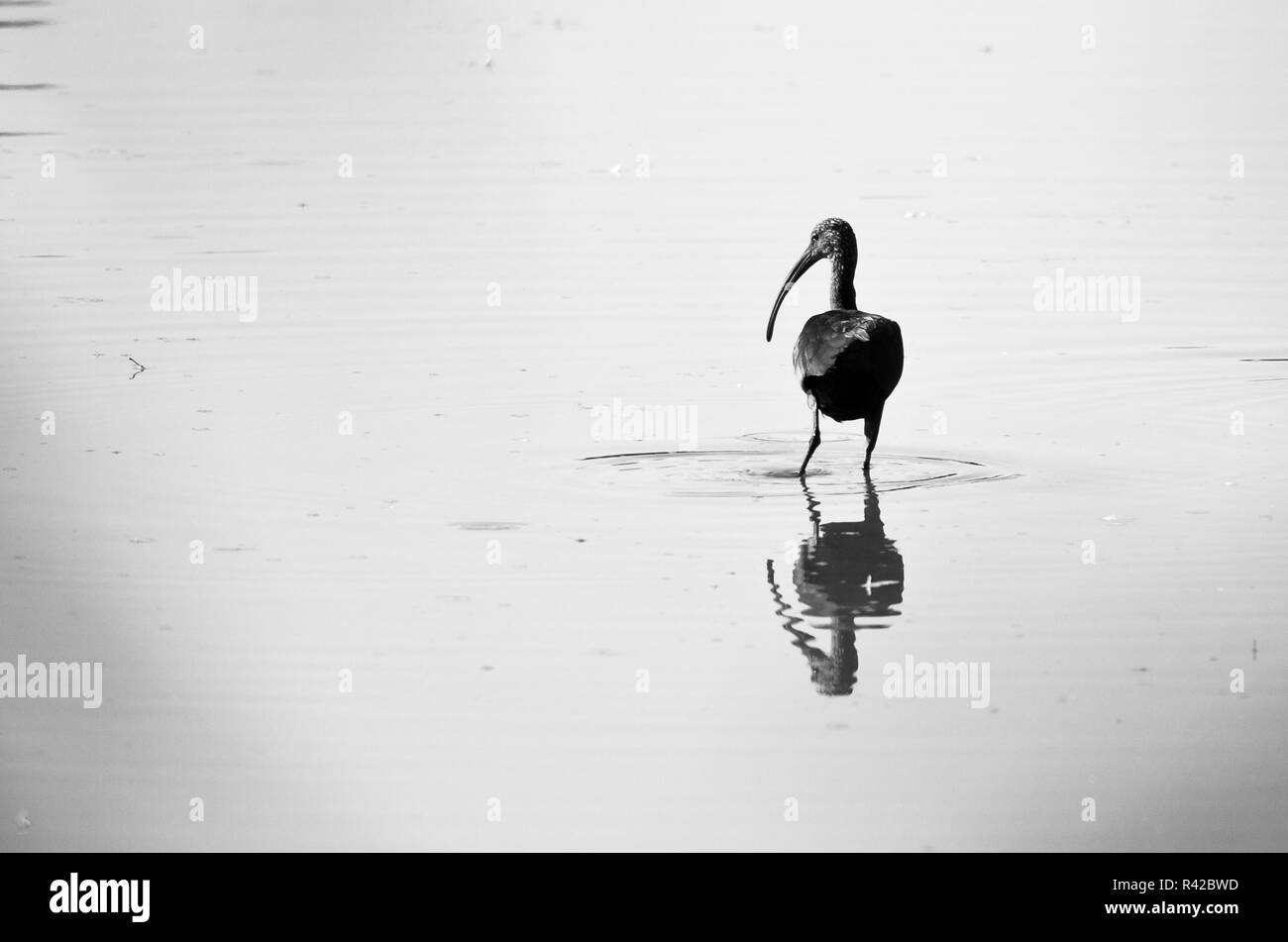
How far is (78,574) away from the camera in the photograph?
8.41m

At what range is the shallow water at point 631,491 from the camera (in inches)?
252

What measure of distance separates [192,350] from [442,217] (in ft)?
16.4

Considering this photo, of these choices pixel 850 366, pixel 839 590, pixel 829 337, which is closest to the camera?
pixel 839 590

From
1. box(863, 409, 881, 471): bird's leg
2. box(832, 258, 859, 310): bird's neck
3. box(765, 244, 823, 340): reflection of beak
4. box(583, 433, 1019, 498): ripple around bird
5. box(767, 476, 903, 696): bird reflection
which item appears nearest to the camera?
box(767, 476, 903, 696): bird reflection

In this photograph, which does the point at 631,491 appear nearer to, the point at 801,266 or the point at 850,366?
the point at 850,366

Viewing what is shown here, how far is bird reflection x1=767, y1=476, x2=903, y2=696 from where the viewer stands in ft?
24.2

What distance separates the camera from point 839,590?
27.0 ft

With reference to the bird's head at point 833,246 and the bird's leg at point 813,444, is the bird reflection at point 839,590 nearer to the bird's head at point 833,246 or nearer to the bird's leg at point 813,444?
the bird's leg at point 813,444

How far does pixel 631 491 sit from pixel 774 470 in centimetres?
95

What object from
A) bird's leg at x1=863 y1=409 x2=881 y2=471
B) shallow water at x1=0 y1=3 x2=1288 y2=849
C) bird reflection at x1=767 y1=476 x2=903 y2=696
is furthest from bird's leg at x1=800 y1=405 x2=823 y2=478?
bird reflection at x1=767 y1=476 x2=903 y2=696

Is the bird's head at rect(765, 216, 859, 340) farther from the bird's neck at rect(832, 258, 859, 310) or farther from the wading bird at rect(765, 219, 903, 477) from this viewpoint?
the wading bird at rect(765, 219, 903, 477)

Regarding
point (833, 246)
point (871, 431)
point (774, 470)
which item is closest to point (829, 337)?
point (871, 431)

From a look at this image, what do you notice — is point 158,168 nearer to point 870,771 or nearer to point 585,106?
point 585,106

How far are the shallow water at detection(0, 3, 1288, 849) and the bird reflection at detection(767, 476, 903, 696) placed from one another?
0.03 meters
